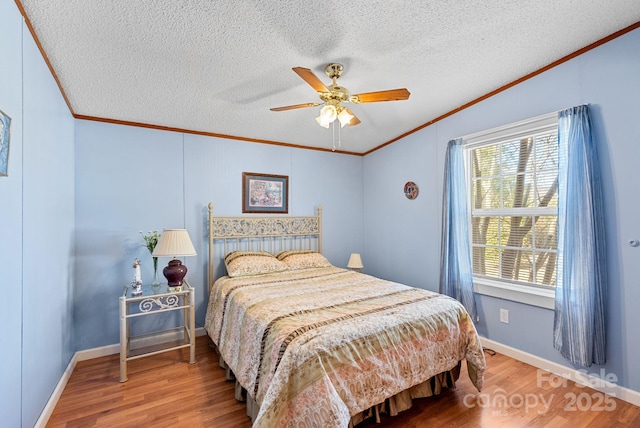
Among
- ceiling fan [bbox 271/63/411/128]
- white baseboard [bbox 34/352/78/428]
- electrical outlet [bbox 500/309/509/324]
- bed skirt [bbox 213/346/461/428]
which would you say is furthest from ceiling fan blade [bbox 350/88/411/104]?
white baseboard [bbox 34/352/78/428]

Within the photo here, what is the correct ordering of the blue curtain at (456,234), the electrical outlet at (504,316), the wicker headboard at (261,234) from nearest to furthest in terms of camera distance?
the electrical outlet at (504,316) → the blue curtain at (456,234) → the wicker headboard at (261,234)

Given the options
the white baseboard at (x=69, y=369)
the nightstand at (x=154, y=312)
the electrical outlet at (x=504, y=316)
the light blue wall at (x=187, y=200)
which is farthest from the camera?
the electrical outlet at (x=504, y=316)

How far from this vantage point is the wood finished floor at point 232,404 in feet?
6.22

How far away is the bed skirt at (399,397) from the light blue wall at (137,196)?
154 centimetres

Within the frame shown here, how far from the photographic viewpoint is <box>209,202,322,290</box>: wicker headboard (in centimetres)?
338

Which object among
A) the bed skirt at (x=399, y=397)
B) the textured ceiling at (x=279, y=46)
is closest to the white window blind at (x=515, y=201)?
the textured ceiling at (x=279, y=46)

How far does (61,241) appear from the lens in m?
2.29

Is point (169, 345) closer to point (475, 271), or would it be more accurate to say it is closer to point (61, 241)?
point (61, 241)

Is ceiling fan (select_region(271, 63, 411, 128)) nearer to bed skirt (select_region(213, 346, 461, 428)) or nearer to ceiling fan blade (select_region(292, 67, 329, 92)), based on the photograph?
ceiling fan blade (select_region(292, 67, 329, 92))

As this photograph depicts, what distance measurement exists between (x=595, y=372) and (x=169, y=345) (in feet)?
12.8

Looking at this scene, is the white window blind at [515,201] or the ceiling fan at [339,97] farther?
the white window blind at [515,201]

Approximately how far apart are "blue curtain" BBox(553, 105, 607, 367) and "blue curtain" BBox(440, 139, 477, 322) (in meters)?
0.80

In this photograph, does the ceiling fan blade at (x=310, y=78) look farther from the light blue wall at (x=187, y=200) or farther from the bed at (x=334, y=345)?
the bed at (x=334, y=345)

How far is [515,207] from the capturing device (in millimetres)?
2834
